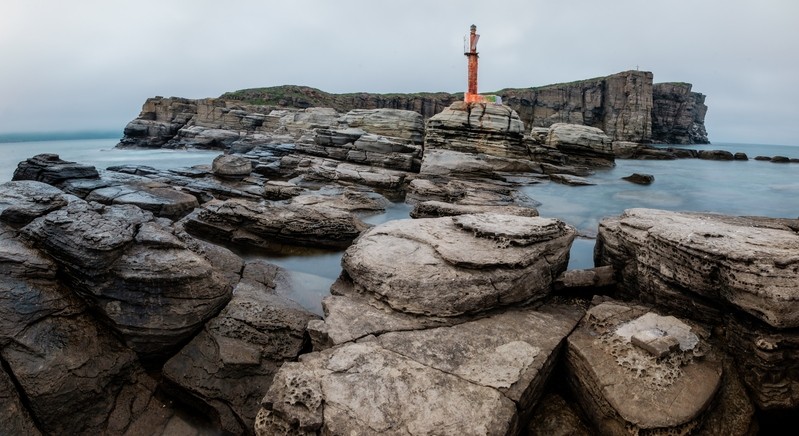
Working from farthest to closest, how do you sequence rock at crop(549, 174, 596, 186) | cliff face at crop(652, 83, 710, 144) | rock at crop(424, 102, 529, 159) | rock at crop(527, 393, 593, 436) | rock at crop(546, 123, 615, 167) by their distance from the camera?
cliff face at crop(652, 83, 710, 144) < rock at crop(546, 123, 615, 167) < rock at crop(424, 102, 529, 159) < rock at crop(549, 174, 596, 186) < rock at crop(527, 393, 593, 436)

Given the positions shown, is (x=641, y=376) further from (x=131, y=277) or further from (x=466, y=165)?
(x=466, y=165)

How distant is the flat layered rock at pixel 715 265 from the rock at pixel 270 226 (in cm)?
666

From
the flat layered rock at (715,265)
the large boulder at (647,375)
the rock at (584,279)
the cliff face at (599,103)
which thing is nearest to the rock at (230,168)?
the rock at (584,279)

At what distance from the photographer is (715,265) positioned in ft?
16.3

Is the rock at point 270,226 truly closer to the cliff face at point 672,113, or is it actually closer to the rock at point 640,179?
the rock at point 640,179

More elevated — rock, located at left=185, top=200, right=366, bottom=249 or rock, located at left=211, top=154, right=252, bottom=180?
rock, located at left=211, top=154, right=252, bottom=180

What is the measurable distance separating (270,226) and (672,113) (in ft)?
304

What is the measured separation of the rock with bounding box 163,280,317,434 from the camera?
5.14m

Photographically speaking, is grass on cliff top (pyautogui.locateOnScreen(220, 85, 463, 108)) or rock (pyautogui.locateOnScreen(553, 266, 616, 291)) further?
grass on cliff top (pyautogui.locateOnScreen(220, 85, 463, 108))

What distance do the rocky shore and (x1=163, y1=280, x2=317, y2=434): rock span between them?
2 cm

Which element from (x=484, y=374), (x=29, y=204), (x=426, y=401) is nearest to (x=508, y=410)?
(x=484, y=374)

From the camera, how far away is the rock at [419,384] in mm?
3744

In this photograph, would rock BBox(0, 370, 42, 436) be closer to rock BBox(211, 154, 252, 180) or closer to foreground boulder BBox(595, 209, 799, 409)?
foreground boulder BBox(595, 209, 799, 409)

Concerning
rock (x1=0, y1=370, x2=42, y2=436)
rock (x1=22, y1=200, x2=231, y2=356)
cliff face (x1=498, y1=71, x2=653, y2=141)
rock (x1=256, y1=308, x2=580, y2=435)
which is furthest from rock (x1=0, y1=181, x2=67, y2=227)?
cliff face (x1=498, y1=71, x2=653, y2=141)
